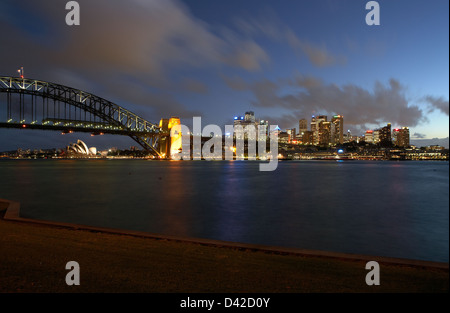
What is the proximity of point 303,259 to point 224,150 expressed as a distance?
112460 millimetres

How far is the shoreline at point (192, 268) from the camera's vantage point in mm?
4078

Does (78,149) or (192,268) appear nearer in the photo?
(192,268)

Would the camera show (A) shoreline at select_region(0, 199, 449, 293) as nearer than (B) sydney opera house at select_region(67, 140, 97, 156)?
Yes

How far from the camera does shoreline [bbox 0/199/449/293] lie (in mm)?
4078

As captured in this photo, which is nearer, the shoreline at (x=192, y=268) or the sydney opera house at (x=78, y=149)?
the shoreline at (x=192, y=268)

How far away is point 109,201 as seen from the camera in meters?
Answer: 19.0

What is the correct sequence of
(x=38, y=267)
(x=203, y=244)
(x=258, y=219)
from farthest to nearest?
1. (x=258, y=219)
2. (x=203, y=244)
3. (x=38, y=267)

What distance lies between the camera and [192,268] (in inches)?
188

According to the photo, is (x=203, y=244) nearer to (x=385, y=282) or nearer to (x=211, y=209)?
(x=385, y=282)

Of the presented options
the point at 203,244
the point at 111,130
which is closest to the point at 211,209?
the point at 203,244
